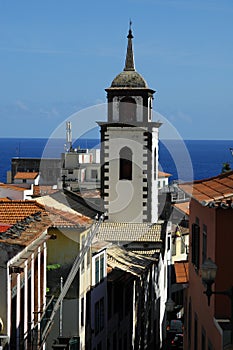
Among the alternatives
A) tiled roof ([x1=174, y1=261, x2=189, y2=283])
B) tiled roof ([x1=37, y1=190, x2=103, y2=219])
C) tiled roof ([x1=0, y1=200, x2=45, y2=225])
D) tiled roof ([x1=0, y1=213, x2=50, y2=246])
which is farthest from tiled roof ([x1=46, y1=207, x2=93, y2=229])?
tiled roof ([x1=37, y1=190, x2=103, y2=219])

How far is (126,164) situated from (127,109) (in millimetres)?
3466

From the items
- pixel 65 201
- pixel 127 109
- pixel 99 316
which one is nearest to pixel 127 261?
pixel 65 201

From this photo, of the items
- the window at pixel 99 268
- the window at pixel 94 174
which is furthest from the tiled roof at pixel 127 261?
the window at pixel 94 174

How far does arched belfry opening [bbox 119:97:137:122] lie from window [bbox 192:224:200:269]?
1391 inches

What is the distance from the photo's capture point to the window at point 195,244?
960 inches

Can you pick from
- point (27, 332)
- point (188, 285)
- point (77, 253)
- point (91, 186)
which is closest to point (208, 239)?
point (27, 332)

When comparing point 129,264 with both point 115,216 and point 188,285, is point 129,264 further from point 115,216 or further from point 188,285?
point 115,216

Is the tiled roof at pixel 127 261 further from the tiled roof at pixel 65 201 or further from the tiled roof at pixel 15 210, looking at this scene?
the tiled roof at pixel 15 210

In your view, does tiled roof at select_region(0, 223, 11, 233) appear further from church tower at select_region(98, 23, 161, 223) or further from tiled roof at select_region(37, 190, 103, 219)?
church tower at select_region(98, 23, 161, 223)

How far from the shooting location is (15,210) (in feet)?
88.9

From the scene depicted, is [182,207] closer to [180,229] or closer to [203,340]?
[180,229]

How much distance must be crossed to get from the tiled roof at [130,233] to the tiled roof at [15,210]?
1943cm

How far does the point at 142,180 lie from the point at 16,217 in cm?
3597

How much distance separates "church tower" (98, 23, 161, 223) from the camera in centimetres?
6059
